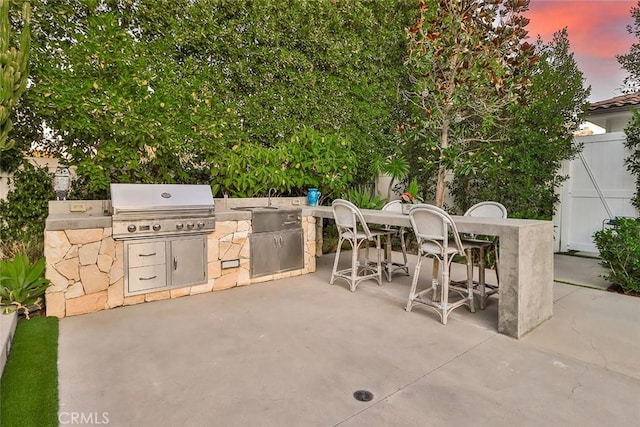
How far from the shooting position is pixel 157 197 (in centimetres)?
384

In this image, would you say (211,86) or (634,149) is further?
(634,149)

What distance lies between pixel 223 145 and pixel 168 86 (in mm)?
973

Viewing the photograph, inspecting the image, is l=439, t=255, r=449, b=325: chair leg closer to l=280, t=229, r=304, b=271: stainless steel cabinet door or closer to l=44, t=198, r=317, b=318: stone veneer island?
l=280, t=229, r=304, b=271: stainless steel cabinet door

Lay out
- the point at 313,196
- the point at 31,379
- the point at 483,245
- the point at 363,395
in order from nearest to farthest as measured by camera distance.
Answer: the point at 363,395
the point at 31,379
the point at 483,245
the point at 313,196

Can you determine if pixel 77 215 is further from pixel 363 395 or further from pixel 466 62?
pixel 466 62

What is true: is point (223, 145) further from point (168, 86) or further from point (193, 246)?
point (193, 246)

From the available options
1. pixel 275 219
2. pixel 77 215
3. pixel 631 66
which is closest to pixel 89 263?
pixel 77 215

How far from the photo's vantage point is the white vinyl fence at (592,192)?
18.8 ft

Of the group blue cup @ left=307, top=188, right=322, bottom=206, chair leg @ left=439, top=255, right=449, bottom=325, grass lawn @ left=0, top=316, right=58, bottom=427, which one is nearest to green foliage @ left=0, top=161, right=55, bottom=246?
grass lawn @ left=0, top=316, right=58, bottom=427

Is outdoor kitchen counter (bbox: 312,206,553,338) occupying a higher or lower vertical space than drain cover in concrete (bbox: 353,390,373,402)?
higher

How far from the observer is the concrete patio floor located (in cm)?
193

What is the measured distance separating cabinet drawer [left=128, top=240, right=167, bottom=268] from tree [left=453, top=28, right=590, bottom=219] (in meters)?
4.85

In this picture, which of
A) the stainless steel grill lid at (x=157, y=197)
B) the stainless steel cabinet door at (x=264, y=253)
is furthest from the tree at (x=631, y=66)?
the stainless steel grill lid at (x=157, y=197)

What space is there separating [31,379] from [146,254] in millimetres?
1617
